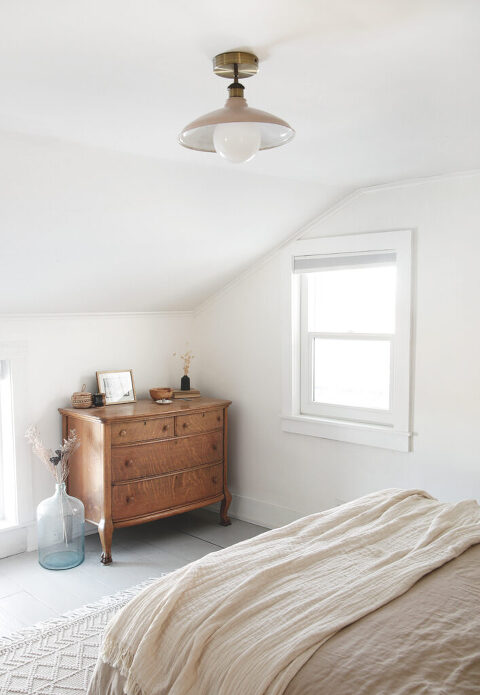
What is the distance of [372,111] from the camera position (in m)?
2.25

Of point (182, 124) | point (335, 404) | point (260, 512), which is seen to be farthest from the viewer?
point (260, 512)

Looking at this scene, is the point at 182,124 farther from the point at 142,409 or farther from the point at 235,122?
the point at 142,409

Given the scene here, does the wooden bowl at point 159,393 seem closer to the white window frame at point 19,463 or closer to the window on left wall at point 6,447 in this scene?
the white window frame at point 19,463

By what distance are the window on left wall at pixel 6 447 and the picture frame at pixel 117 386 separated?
577mm

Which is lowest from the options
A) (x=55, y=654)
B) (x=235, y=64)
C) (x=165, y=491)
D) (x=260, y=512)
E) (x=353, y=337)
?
(x=55, y=654)

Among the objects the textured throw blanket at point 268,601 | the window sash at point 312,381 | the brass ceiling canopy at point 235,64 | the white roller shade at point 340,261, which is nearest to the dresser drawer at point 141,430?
the window sash at point 312,381

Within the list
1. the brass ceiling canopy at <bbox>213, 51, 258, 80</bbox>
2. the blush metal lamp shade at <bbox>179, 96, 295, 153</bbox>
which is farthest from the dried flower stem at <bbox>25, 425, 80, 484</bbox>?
the brass ceiling canopy at <bbox>213, 51, 258, 80</bbox>

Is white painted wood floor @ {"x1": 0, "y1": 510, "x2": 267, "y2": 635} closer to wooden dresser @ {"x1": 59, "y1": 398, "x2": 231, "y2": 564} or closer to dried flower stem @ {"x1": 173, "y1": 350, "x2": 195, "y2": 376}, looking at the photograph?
wooden dresser @ {"x1": 59, "y1": 398, "x2": 231, "y2": 564}

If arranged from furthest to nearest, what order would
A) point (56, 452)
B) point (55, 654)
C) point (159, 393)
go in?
point (159, 393)
point (56, 452)
point (55, 654)

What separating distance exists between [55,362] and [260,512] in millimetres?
1763

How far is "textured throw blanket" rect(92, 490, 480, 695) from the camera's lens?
1569 millimetres

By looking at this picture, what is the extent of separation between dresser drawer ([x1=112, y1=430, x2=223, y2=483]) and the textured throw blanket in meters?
1.64

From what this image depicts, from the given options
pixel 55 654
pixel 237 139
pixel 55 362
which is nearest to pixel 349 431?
pixel 55 362

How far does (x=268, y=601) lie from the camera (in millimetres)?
1791
